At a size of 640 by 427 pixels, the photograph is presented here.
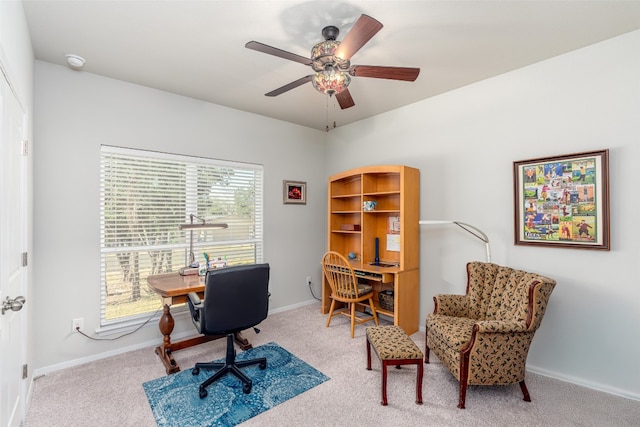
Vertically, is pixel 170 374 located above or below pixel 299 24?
below

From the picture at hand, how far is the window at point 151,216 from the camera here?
9.69 ft

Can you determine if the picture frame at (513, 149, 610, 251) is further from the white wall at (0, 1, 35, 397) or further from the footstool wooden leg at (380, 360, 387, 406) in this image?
the white wall at (0, 1, 35, 397)

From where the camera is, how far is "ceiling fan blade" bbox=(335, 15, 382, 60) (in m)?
1.59

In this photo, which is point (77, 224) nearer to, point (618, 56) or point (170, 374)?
point (170, 374)

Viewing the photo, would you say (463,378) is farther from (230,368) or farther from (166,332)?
(166,332)

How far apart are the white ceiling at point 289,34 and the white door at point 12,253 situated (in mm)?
809

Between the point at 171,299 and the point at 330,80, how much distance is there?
2195mm

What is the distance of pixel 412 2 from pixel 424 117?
1.75m

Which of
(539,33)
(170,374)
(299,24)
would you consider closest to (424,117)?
(539,33)

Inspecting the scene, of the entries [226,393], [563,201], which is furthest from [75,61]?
[563,201]


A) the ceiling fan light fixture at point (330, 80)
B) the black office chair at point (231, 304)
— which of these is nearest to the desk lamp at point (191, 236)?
the black office chair at point (231, 304)

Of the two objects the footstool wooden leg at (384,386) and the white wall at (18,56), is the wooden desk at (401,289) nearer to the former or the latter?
the footstool wooden leg at (384,386)

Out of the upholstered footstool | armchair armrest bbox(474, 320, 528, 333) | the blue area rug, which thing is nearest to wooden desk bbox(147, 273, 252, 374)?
the blue area rug

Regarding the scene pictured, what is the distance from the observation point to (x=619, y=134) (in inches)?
89.9
